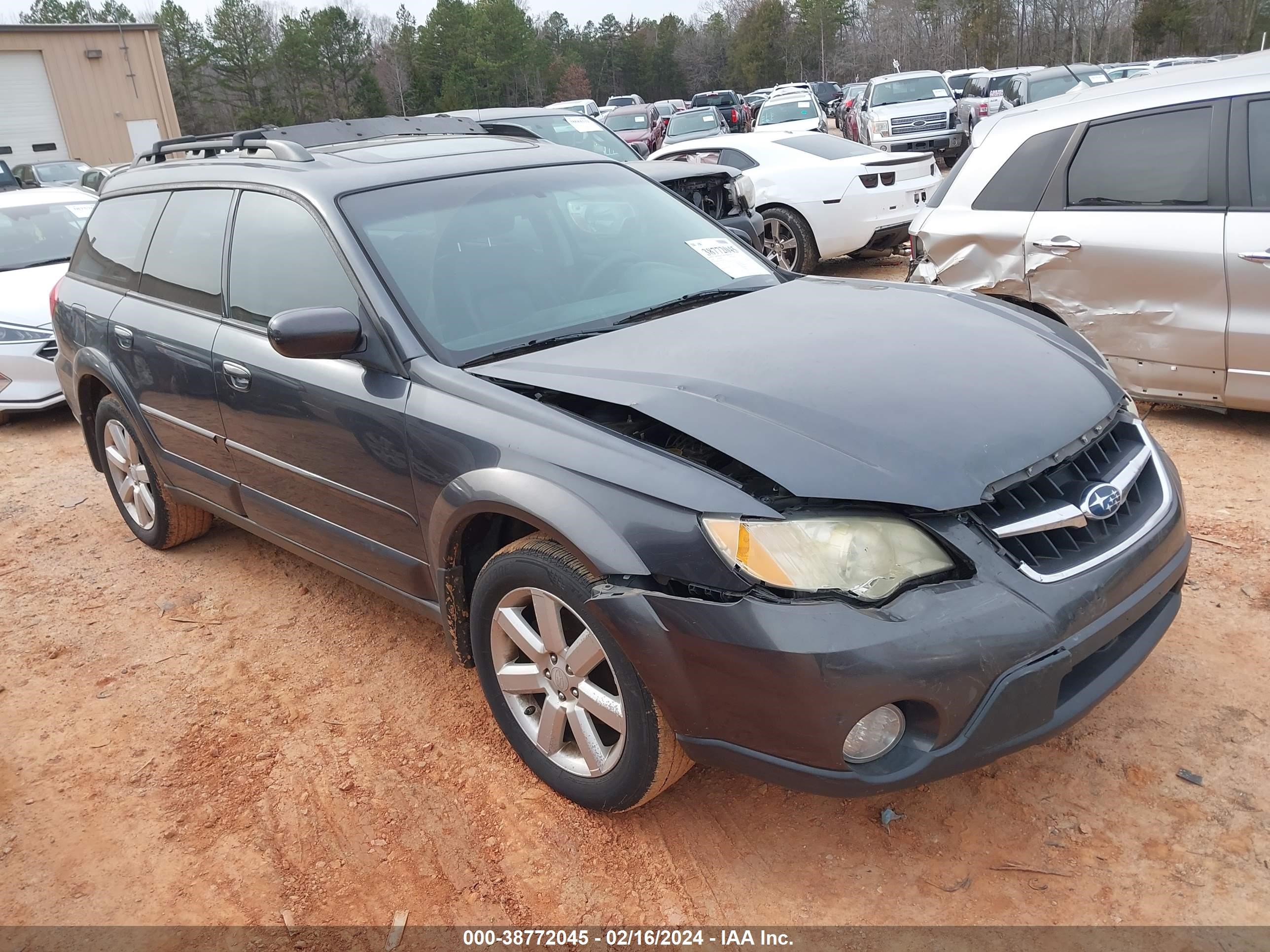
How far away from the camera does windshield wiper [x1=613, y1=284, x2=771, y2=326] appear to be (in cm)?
314

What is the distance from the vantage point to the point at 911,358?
264cm

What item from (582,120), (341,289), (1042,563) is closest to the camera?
(1042,563)

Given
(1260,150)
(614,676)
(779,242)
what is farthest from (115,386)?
(779,242)

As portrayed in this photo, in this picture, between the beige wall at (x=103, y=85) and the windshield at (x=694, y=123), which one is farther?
the beige wall at (x=103, y=85)

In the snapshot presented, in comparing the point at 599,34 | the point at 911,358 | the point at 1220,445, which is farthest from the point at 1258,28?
the point at 599,34

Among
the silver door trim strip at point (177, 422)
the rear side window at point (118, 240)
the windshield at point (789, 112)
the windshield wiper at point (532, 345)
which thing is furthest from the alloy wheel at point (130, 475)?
the windshield at point (789, 112)

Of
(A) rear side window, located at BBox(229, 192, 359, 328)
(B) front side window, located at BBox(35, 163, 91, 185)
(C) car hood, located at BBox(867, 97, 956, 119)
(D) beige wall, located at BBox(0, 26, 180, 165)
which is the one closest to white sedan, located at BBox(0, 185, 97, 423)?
(A) rear side window, located at BBox(229, 192, 359, 328)

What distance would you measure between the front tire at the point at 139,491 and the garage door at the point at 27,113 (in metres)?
32.9

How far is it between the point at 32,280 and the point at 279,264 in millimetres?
6028

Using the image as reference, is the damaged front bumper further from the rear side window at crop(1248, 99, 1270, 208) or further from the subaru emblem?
the rear side window at crop(1248, 99, 1270, 208)

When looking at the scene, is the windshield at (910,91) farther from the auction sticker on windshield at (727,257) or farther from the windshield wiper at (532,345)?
the windshield wiper at (532,345)

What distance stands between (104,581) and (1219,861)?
4636 millimetres

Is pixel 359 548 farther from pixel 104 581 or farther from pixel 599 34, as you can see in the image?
pixel 599 34

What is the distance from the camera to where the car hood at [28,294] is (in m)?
7.49
